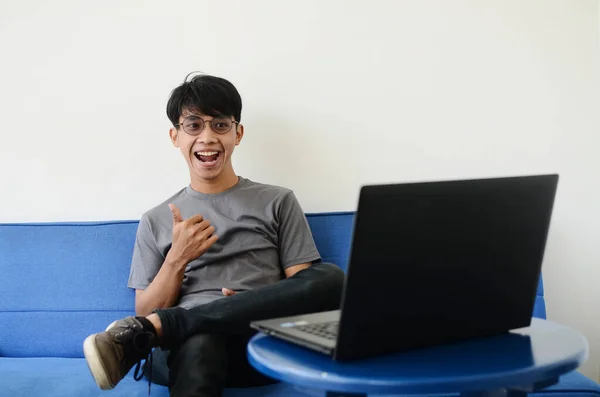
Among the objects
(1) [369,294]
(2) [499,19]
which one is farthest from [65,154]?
(1) [369,294]

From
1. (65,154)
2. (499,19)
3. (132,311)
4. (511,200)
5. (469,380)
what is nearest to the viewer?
(469,380)

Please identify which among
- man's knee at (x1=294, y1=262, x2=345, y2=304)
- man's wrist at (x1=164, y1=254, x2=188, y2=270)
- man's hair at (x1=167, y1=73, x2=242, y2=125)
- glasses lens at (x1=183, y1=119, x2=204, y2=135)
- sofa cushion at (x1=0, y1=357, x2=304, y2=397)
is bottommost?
sofa cushion at (x1=0, y1=357, x2=304, y2=397)

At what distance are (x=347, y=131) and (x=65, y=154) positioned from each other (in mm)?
1021

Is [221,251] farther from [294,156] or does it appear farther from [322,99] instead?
[322,99]

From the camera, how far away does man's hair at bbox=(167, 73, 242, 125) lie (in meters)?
2.08

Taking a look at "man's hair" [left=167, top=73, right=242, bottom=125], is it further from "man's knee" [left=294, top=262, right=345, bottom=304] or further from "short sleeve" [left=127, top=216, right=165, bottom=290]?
"man's knee" [left=294, top=262, right=345, bottom=304]

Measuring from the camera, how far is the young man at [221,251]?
1603 mm

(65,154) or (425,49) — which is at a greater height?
(425,49)

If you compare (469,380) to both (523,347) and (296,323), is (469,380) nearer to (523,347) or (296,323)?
(523,347)

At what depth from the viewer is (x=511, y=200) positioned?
103 centimetres

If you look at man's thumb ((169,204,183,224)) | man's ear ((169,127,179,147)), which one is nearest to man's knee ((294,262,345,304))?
man's thumb ((169,204,183,224))

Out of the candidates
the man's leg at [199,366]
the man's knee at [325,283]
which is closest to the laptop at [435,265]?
the man's leg at [199,366]

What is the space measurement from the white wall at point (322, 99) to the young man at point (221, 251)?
0.21 meters

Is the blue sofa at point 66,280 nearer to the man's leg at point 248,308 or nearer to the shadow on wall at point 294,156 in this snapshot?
the shadow on wall at point 294,156
